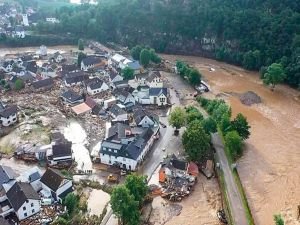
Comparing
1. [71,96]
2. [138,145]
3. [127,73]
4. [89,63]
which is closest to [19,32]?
[89,63]

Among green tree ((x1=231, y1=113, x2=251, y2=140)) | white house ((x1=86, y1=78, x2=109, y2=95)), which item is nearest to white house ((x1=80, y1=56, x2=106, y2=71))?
white house ((x1=86, y1=78, x2=109, y2=95))

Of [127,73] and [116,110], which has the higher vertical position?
[127,73]

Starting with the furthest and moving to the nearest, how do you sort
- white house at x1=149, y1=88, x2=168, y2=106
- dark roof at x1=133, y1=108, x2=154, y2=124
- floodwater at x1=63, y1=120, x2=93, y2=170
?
1. white house at x1=149, y1=88, x2=168, y2=106
2. dark roof at x1=133, y1=108, x2=154, y2=124
3. floodwater at x1=63, y1=120, x2=93, y2=170

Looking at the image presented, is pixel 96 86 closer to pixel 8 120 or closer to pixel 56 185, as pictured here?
pixel 8 120

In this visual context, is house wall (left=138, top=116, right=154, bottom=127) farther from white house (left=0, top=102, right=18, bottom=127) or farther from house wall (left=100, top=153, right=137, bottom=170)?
white house (left=0, top=102, right=18, bottom=127)

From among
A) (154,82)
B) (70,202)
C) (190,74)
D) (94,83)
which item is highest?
(190,74)

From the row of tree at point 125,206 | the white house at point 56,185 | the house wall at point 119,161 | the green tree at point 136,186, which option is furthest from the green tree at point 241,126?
the white house at point 56,185

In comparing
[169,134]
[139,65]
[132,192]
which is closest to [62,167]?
[132,192]
